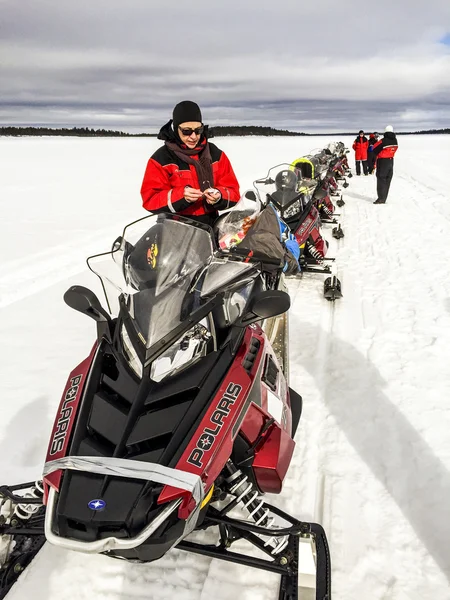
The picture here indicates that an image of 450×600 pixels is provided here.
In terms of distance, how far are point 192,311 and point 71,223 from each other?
316 inches

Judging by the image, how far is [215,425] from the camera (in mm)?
1685

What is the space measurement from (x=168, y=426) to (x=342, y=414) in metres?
1.82

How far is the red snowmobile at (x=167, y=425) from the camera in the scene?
4.89 ft

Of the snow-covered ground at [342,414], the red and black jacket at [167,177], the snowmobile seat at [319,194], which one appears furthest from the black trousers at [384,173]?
the red and black jacket at [167,177]

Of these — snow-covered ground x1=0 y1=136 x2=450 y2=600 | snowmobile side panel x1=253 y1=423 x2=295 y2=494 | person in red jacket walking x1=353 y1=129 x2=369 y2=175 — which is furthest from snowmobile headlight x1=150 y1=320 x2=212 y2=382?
person in red jacket walking x1=353 y1=129 x2=369 y2=175

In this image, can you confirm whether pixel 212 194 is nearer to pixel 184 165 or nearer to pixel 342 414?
pixel 184 165

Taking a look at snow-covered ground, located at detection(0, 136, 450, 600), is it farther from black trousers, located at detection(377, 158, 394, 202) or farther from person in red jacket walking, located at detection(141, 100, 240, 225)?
black trousers, located at detection(377, 158, 394, 202)

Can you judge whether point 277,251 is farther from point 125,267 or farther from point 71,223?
point 71,223

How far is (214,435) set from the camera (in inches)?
65.4

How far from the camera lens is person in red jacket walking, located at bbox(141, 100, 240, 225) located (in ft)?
10.3

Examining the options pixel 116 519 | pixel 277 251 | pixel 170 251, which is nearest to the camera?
pixel 116 519

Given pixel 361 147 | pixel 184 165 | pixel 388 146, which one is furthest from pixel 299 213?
pixel 361 147

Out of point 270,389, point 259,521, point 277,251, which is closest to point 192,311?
point 270,389

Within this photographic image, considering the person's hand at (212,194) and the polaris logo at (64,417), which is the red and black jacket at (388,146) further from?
the polaris logo at (64,417)
